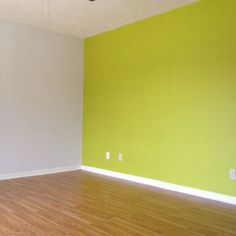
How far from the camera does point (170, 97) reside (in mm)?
3912

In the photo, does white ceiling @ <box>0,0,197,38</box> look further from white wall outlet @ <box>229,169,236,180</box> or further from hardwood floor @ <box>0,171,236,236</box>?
hardwood floor @ <box>0,171,236,236</box>

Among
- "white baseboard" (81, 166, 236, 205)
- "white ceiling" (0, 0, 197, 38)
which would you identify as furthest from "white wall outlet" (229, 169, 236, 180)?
"white ceiling" (0, 0, 197, 38)

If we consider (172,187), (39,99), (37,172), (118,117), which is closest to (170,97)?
(118,117)

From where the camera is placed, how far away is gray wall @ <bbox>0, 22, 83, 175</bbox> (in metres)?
4.34

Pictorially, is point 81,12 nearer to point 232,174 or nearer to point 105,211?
point 105,211

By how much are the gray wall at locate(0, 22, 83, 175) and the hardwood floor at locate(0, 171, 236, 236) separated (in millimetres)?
637

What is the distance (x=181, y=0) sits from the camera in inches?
141

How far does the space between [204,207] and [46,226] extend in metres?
1.76

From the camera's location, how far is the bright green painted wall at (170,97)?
11.1 ft

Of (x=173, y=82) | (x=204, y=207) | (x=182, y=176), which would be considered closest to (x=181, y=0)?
(x=173, y=82)

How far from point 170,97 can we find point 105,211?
6.05ft

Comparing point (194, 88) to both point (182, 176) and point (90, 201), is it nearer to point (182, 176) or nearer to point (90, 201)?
point (182, 176)

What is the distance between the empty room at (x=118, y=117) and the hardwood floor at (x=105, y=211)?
13 millimetres

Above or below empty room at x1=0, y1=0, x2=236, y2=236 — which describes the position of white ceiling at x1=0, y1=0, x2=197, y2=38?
above
